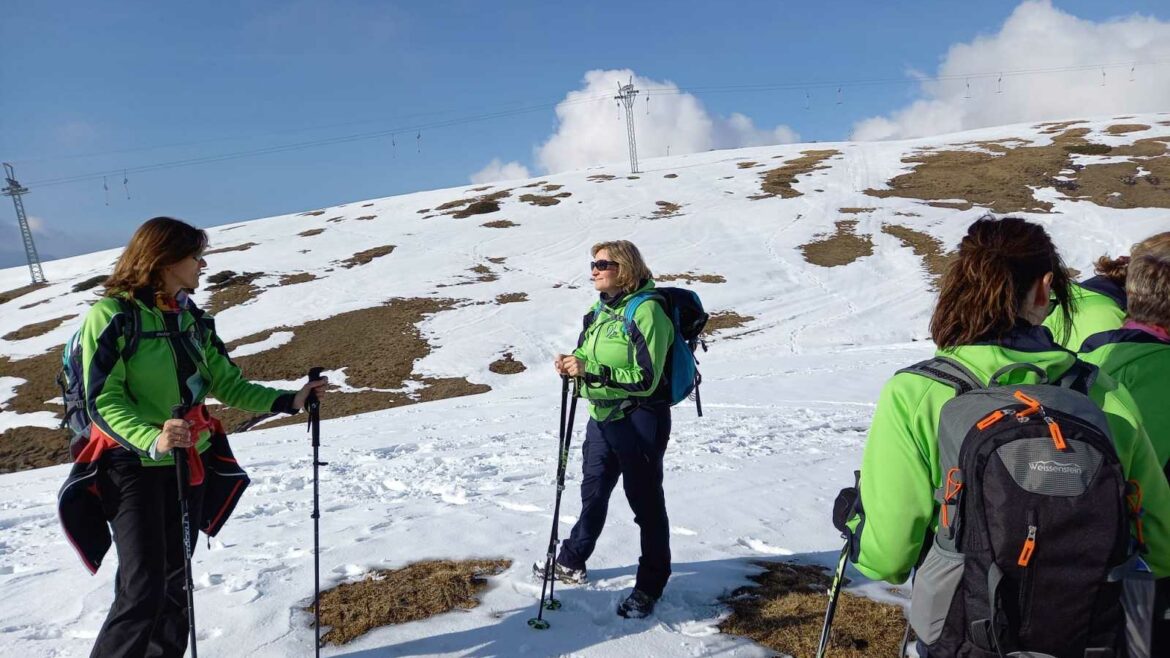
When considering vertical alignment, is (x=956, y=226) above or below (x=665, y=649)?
below

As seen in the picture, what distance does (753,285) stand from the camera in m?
32.8

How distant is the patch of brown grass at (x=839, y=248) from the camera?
3572 centimetres

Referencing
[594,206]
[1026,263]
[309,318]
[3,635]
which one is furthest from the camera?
[594,206]

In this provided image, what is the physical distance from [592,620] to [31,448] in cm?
2338

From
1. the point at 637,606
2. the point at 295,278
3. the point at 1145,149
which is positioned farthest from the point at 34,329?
the point at 1145,149

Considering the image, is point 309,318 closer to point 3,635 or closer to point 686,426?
point 686,426

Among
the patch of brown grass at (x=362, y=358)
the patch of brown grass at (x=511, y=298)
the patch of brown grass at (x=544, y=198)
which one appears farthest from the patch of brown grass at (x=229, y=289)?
the patch of brown grass at (x=544, y=198)

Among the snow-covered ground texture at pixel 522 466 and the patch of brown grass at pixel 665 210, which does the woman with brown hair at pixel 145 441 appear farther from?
the patch of brown grass at pixel 665 210

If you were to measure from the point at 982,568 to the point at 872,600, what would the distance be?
120 inches

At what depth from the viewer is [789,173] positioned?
59.8m

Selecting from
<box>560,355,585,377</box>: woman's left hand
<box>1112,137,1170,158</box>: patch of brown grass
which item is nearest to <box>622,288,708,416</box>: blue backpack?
<box>560,355,585,377</box>: woman's left hand

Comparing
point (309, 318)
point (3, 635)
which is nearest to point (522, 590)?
point (3, 635)

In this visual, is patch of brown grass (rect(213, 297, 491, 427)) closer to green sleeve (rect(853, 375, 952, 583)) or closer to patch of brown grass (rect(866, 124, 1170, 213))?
green sleeve (rect(853, 375, 952, 583))

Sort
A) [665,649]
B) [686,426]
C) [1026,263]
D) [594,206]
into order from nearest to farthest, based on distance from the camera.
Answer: [1026,263], [665,649], [686,426], [594,206]
